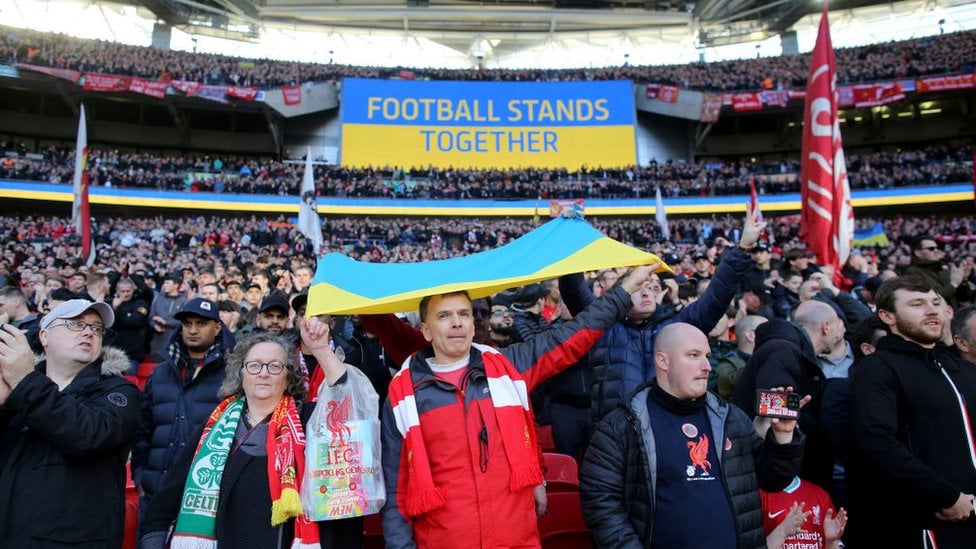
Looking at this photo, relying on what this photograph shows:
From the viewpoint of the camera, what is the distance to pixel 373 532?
3.01 metres

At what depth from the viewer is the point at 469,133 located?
31.2 metres

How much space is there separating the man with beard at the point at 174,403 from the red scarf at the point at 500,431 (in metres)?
1.17

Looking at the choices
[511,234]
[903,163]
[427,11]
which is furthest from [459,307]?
[427,11]

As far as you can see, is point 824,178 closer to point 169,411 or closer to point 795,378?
point 795,378

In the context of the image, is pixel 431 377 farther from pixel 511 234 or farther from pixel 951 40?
pixel 951 40

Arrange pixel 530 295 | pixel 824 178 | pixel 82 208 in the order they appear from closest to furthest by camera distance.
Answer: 1. pixel 530 295
2. pixel 824 178
3. pixel 82 208

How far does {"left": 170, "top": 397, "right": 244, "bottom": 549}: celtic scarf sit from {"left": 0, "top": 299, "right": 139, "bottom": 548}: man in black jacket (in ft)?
0.91

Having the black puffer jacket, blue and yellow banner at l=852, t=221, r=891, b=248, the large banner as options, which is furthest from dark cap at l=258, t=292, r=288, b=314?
the large banner

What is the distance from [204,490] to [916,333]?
10.2 feet

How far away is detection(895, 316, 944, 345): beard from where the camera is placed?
Result: 271 cm

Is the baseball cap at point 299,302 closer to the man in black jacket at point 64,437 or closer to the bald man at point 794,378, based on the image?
the man in black jacket at point 64,437

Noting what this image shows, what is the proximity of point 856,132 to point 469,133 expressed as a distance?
826 inches

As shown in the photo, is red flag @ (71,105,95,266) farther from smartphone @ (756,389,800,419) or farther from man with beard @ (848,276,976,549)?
man with beard @ (848,276,976,549)

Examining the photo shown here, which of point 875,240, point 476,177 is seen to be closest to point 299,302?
point 875,240
